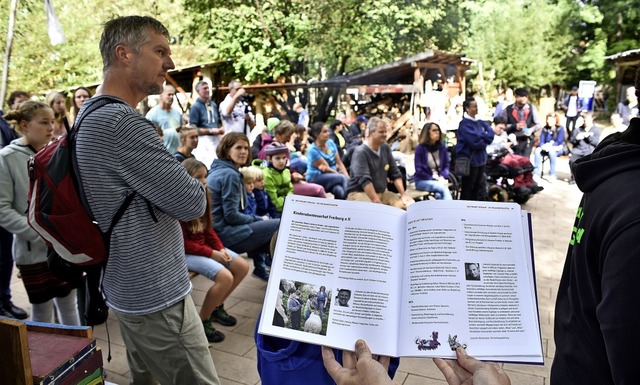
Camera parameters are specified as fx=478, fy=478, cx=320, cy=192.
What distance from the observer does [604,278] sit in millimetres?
849

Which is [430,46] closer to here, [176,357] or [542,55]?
[542,55]

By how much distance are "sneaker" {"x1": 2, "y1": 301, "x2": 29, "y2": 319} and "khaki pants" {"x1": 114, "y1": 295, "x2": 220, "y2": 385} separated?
2.17m

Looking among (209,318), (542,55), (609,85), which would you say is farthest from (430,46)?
(209,318)

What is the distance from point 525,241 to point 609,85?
28.4 metres

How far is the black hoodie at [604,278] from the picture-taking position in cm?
80

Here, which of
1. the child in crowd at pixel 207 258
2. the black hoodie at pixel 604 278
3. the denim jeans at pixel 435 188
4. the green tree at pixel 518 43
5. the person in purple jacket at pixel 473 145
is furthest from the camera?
the green tree at pixel 518 43

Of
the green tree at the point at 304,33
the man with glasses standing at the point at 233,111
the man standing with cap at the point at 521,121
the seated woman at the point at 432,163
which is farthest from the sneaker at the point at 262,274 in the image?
the green tree at the point at 304,33

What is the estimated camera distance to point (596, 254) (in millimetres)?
938

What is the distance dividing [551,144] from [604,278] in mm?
10011

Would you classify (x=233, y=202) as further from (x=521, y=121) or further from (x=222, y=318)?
(x=521, y=121)

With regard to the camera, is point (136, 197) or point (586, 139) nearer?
point (136, 197)

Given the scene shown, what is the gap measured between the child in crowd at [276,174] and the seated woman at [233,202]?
751mm

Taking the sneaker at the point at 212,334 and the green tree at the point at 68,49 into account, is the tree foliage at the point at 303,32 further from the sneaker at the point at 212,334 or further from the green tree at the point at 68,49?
the sneaker at the point at 212,334

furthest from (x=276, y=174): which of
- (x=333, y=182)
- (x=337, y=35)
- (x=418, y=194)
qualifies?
(x=337, y=35)
